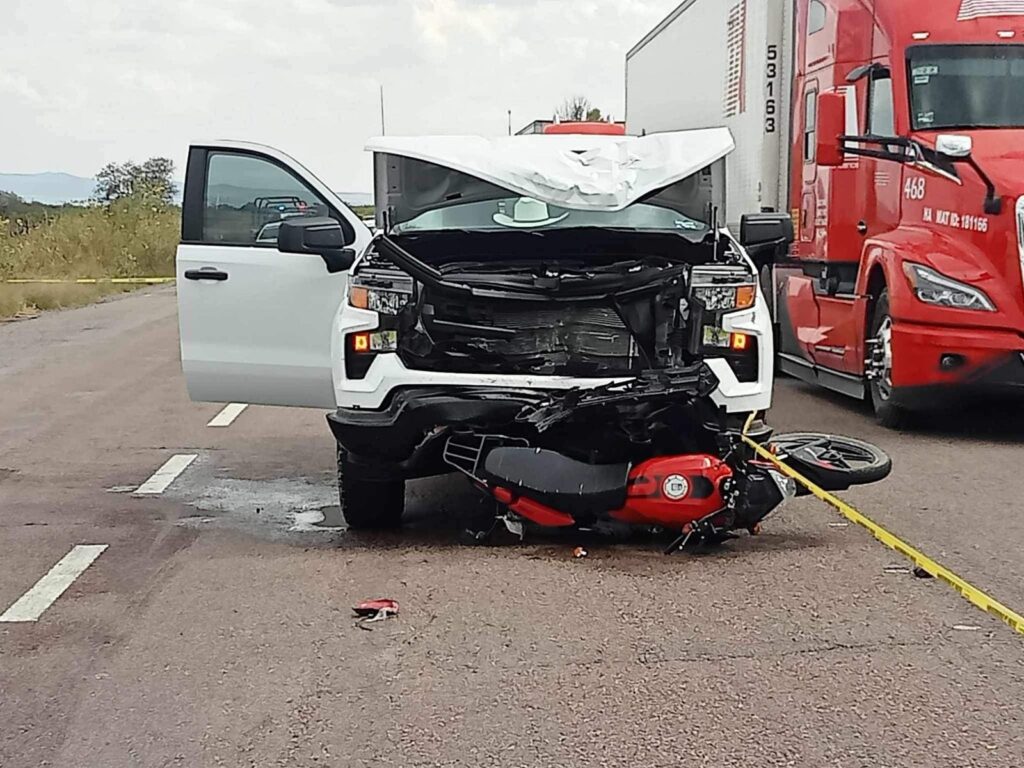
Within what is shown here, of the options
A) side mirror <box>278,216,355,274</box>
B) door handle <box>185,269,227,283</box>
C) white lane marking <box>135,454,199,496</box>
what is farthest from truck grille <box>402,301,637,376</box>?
white lane marking <box>135,454,199,496</box>

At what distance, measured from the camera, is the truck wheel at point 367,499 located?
724 centimetres

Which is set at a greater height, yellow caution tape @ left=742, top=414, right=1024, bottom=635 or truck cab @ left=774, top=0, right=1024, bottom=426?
truck cab @ left=774, top=0, right=1024, bottom=426

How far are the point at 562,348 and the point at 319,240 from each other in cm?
152

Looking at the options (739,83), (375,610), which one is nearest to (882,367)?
(739,83)

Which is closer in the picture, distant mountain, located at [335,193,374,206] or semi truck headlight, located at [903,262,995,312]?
distant mountain, located at [335,193,374,206]

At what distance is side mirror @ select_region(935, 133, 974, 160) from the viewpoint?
10266 mm

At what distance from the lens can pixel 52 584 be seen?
21.7 feet

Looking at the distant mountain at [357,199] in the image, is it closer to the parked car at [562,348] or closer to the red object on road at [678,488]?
the parked car at [562,348]

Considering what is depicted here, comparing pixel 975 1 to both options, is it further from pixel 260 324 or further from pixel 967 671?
pixel 967 671

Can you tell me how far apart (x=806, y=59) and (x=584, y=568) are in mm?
7956

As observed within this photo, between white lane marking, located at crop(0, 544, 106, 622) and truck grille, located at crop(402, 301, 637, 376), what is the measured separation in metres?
1.81

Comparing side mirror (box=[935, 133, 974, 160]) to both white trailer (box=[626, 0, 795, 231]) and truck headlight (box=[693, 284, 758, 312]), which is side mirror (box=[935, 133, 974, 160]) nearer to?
white trailer (box=[626, 0, 795, 231])

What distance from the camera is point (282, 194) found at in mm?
8438

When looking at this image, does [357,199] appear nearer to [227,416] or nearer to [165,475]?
[165,475]
